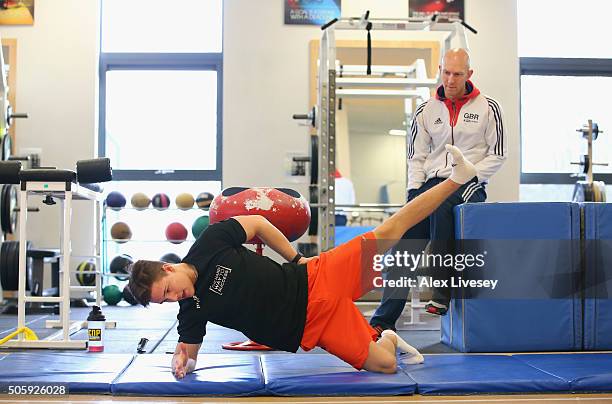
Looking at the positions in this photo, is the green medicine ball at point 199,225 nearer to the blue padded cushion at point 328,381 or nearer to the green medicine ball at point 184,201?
the green medicine ball at point 184,201

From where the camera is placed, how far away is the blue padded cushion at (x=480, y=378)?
262 cm

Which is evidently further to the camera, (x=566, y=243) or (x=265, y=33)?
(x=265, y=33)

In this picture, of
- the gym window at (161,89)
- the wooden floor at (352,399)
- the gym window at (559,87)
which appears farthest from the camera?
the gym window at (559,87)

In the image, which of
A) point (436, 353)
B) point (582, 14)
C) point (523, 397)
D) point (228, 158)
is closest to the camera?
point (523, 397)

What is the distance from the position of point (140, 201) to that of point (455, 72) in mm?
3847

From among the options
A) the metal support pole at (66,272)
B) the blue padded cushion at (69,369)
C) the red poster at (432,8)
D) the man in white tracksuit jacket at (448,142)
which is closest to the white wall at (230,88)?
the red poster at (432,8)

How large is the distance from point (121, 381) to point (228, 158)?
4534mm

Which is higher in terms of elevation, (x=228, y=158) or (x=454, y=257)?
(x=228, y=158)

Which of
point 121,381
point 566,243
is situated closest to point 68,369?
point 121,381

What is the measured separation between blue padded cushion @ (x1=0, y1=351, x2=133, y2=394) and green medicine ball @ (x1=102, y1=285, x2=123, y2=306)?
3056 millimetres

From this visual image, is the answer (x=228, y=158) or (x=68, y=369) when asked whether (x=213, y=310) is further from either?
(x=228, y=158)

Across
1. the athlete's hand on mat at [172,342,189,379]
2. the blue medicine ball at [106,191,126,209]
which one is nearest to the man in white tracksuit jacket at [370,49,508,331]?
the athlete's hand on mat at [172,342,189,379]

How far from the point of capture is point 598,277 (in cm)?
353

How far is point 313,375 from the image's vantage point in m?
2.83
